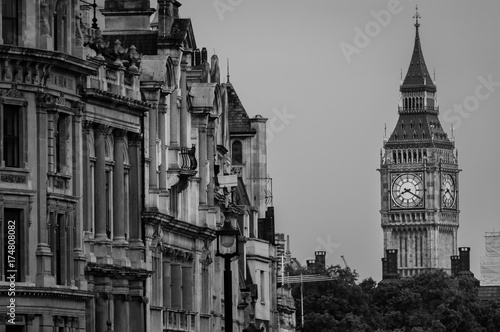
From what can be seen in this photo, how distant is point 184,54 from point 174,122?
11.0 feet

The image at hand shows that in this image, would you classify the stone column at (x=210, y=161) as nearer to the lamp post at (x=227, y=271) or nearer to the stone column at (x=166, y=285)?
the stone column at (x=166, y=285)

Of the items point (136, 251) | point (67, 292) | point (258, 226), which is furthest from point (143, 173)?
point (258, 226)

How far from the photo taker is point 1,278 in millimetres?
65625

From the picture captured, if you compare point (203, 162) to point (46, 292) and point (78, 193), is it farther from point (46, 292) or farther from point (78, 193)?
point (46, 292)

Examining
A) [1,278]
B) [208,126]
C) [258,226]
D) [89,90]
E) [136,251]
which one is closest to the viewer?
[1,278]

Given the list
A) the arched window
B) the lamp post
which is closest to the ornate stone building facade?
the lamp post

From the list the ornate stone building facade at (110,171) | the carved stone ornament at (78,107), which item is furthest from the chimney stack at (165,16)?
the carved stone ornament at (78,107)

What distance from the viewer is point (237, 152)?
12500 centimetres

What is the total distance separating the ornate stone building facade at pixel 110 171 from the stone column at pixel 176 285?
69mm

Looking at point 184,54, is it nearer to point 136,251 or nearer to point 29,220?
point 136,251

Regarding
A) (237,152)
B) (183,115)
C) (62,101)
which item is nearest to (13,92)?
(62,101)

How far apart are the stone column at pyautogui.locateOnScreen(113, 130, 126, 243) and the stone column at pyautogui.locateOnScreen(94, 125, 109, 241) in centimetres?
179

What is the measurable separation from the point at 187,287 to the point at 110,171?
13.9m

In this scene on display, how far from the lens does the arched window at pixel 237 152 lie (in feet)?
407
